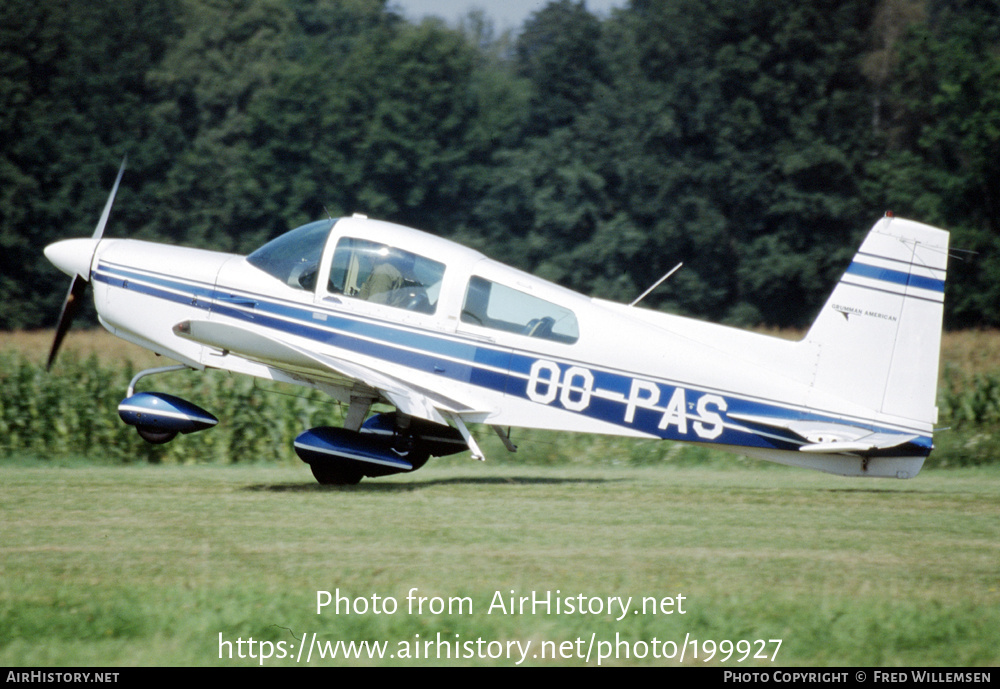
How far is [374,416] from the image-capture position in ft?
34.0

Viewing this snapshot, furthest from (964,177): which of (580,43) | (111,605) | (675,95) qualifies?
(111,605)

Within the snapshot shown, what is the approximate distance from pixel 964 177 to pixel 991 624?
3282 cm

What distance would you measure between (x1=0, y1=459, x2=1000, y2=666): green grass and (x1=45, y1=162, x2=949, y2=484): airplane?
544 millimetres

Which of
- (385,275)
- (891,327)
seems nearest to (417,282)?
(385,275)

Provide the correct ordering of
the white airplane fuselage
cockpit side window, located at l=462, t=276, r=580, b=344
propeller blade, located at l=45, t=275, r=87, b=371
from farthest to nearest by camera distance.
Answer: propeller blade, located at l=45, t=275, r=87, b=371 < cockpit side window, located at l=462, t=276, r=580, b=344 < the white airplane fuselage

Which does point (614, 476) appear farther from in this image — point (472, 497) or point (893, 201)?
point (893, 201)

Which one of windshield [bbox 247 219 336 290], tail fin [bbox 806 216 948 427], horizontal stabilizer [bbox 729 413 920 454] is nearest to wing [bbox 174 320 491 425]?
windshield [bbox 247 219 336 290]

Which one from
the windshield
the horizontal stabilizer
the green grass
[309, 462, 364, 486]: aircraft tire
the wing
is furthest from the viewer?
[309, 462, 364, 486]: aircraft tire

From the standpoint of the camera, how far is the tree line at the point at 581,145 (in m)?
36.6

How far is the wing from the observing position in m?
8.88

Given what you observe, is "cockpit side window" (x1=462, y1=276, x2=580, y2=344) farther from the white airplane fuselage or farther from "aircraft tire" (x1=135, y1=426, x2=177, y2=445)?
"aircraft tire" (x1=135, y1=426, x2=177, y2=445)

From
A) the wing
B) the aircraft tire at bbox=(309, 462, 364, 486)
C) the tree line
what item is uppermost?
the tree line

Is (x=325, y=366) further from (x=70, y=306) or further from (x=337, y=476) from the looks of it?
(x=70, y=306)

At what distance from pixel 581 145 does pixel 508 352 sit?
107 ft
